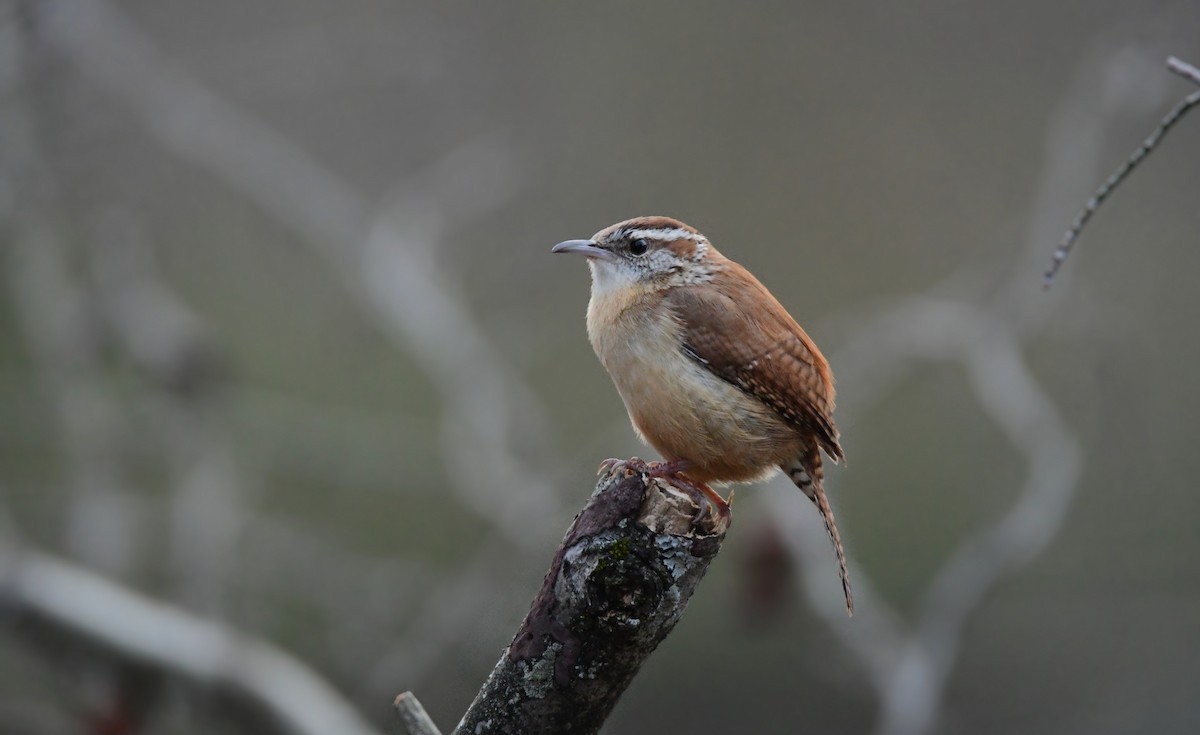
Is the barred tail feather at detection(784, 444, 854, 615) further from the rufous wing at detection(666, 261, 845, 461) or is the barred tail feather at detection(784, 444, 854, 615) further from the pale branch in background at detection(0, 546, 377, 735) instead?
the pale branch in background at detection(0, 546, 377, 735)

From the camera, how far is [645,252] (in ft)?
11.9

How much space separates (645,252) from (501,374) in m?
2.73

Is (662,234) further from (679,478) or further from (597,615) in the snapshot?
(597,615)

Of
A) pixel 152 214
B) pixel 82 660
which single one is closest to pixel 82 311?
pixel 82 660

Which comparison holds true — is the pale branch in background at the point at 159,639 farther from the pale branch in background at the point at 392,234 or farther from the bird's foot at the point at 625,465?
the bird's foot at the point at 625,465

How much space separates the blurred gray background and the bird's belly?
48 cm

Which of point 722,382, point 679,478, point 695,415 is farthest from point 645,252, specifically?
point 679,478

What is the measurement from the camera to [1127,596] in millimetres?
5848

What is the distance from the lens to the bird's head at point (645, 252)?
3574 mm

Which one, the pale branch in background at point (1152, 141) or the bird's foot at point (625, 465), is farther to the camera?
the bird's foot at point (625, 465)

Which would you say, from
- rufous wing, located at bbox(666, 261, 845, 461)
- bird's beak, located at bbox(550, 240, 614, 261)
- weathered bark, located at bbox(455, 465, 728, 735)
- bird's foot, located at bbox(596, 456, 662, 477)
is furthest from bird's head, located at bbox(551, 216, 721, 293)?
weathered bark, located at bbox(455, 465, 728, 735)

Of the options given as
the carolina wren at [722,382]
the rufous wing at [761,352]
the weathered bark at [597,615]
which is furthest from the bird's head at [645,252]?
the weathered bark at [597,615]

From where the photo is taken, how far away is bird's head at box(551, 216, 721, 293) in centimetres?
357

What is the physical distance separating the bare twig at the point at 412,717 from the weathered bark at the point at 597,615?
0.21 feet
